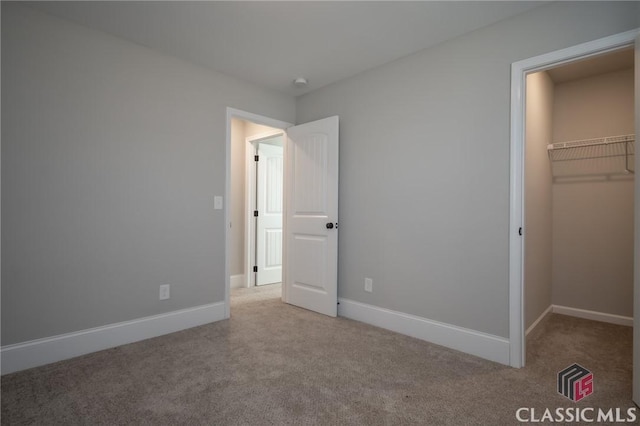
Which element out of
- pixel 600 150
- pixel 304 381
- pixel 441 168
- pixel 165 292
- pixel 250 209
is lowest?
pixel 304 381

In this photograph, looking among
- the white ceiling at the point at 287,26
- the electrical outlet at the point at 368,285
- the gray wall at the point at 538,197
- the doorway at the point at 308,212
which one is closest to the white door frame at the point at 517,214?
the gray wall at the point at 538,197

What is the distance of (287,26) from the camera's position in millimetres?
2496

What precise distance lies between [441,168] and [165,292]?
2.60 m

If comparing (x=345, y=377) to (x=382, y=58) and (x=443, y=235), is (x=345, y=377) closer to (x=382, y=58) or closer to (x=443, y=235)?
(x=443, y=235)

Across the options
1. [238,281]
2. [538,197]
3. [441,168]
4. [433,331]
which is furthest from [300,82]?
[238,281]

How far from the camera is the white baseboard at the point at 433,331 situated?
242 centimetres

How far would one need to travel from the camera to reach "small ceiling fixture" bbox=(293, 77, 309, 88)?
11.3 feet

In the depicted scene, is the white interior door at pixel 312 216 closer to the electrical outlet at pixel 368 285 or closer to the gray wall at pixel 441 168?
the gray wall at pixel 441 168

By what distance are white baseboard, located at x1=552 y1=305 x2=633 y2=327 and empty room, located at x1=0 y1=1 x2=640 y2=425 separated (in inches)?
1.1

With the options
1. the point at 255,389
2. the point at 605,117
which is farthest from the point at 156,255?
the point at 605,117

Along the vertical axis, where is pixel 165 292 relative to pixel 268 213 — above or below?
below

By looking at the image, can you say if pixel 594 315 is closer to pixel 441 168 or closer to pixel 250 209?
pixel 441 168

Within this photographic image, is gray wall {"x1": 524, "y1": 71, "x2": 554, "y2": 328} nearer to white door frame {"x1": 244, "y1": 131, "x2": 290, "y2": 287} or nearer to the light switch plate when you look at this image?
the light switch plate

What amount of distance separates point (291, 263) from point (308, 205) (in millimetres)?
714
